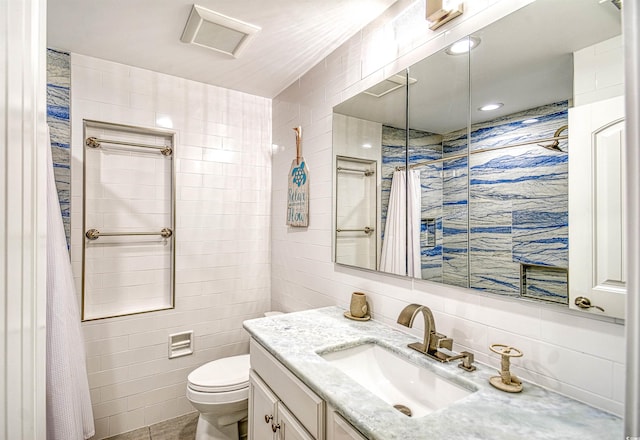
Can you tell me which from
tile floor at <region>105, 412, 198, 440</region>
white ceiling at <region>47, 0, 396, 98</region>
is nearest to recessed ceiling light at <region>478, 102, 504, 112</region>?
white ceiling at <region>47, 0, 396, 98</region>

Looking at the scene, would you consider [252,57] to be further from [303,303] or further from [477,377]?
[477,377]

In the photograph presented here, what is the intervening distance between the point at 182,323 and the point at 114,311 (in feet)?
1.42

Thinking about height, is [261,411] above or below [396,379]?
below

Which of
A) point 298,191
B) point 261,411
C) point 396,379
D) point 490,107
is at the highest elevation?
point 490,107

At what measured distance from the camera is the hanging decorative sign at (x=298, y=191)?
2156 millimetres

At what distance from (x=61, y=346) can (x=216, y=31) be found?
1730mm

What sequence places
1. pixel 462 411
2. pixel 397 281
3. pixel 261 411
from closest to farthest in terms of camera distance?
1. pixel 462 411
2. pixel 261 411
3. pixel 397 281

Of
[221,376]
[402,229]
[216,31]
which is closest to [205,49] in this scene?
[216,31]

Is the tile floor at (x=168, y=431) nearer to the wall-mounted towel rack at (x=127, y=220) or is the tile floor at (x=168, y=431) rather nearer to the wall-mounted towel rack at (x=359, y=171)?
the wall-mounted towel rack at (x=127, y=220)

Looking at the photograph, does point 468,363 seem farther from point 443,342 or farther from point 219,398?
point 219,398

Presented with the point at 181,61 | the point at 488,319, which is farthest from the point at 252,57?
the point at 488,319

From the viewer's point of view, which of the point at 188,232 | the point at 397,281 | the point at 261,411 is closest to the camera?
the point at 261,411

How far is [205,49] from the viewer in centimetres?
195

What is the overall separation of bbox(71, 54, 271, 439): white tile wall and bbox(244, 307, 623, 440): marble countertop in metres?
1.31
